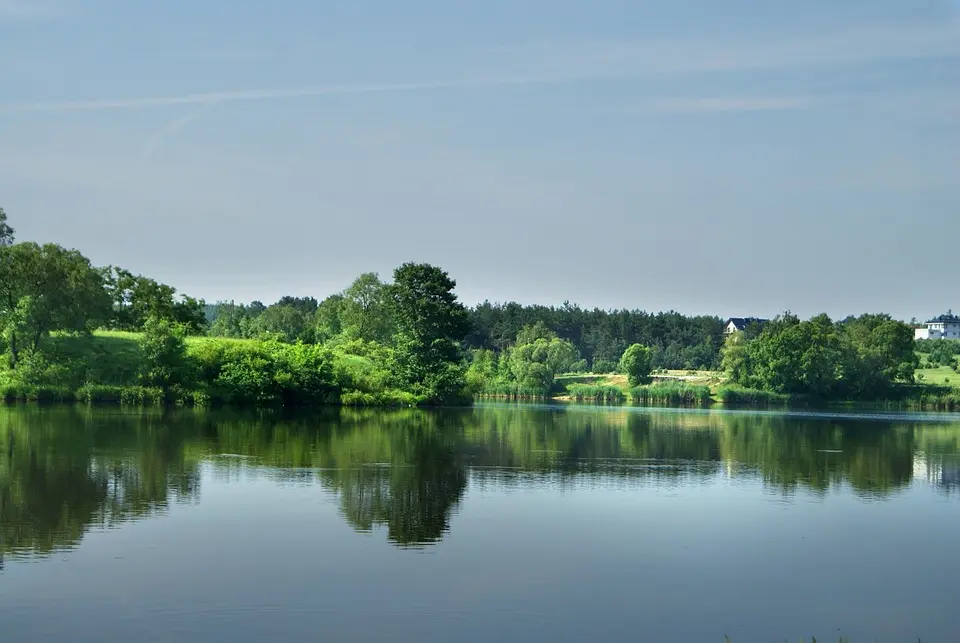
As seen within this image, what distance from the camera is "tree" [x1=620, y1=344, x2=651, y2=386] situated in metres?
124

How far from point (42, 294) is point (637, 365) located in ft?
256

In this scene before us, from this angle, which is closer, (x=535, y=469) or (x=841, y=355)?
(x=535, y=469)

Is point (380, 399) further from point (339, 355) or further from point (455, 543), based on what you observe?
point (455, 543)

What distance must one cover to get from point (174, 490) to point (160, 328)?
41.2 metres

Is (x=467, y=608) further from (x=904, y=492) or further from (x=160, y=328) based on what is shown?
(x=160, y=328)

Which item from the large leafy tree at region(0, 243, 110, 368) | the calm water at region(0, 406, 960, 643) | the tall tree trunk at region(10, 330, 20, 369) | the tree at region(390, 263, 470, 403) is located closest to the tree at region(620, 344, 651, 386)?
the tree at region(390, 263, 470, 403)

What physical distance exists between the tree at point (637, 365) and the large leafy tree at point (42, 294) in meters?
73.7

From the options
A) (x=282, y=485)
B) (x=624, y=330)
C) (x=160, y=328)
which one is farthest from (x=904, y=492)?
(x=624, y=330)

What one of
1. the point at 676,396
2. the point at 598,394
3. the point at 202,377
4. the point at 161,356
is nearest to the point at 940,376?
the point at 676,396

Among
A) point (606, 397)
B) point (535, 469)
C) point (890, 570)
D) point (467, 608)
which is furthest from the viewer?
point (606, 397)

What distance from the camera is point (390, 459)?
3534 centimetres

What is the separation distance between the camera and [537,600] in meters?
16.1

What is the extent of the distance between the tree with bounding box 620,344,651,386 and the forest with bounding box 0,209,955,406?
0.61 feet

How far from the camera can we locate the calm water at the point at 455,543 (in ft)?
48.1
